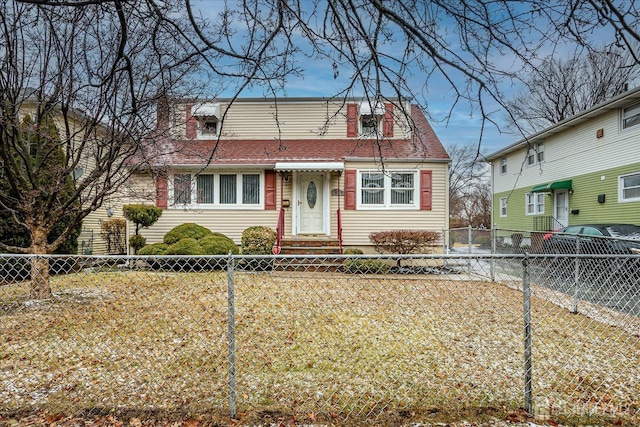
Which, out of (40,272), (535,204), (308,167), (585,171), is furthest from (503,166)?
(40,272)

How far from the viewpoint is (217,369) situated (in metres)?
3.69

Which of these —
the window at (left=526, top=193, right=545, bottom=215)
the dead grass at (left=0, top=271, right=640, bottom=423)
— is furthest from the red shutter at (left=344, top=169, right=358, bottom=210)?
the window at (left=526, top=193, right=545, bottom=215)

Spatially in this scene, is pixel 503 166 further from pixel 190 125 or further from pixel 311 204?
pixel 190 125

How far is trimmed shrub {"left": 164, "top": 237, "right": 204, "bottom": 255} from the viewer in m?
10.1

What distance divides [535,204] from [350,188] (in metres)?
10.3

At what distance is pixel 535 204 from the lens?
17.3 meters

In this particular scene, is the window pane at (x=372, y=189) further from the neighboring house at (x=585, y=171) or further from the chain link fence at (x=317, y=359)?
the chain link fence at (x=317, y=359)

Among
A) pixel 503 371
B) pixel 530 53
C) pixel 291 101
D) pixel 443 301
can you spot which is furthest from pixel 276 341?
pixel 291 101

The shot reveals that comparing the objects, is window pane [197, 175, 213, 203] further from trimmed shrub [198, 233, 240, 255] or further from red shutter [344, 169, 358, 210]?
red shutter [344, 169, 358, 210]

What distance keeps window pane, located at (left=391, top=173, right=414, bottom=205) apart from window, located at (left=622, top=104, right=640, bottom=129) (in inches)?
273

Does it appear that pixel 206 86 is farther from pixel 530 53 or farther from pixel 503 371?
pixel 503 371

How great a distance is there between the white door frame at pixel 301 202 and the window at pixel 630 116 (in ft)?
31.0

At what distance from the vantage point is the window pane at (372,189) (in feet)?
39.5

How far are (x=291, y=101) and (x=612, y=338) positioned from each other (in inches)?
451
